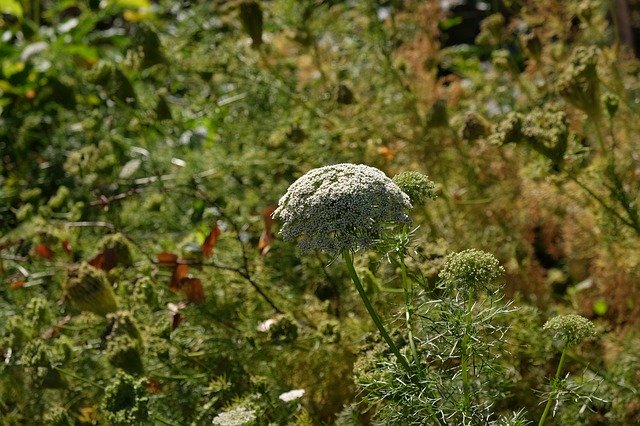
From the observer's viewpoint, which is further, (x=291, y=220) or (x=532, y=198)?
(x=532, y=198)

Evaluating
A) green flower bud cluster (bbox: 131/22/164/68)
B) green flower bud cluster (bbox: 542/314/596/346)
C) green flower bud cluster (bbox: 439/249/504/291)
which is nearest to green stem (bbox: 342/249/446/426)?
green flower bud cluster (bbox: 439/249/504/291)

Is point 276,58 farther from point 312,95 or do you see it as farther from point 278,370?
point 278,370

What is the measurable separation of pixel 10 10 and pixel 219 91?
1.46 m

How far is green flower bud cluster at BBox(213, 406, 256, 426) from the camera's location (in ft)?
5.80

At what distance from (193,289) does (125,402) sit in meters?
0.48

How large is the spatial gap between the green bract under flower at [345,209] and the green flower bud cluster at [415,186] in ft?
0.34

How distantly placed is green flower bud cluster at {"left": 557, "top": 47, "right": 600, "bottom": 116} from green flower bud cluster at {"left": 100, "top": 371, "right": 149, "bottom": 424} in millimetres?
1182

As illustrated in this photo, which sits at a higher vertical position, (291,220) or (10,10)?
(291,220)

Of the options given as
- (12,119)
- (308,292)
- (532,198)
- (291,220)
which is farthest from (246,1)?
(12,119)

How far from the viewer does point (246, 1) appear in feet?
8.63

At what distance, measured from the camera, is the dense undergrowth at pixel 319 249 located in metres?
1.89

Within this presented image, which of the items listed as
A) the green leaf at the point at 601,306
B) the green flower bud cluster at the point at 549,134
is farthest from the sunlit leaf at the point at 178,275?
the green leaf at the point at 601,306

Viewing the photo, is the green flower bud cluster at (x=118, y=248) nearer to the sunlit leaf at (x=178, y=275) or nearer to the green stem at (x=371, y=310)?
the sunlit leaf at (x=178, y=275)

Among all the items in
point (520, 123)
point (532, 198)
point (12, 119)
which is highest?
point (520, 123)
